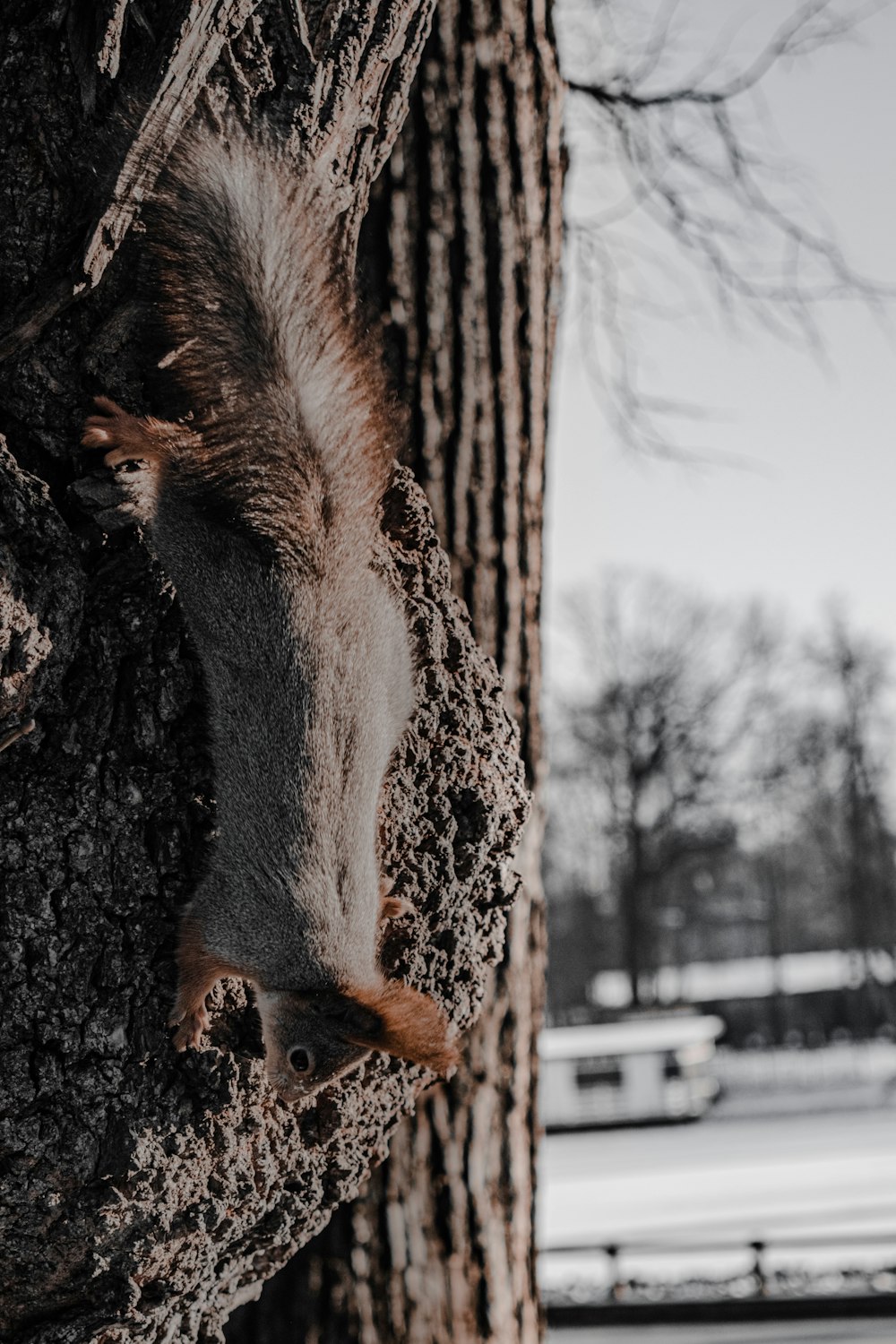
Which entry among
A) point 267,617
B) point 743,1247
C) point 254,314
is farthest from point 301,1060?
point 743,1247

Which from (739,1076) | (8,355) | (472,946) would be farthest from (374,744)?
(739,1076)

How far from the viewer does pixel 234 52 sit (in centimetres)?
164

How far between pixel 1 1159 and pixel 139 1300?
0.90ft

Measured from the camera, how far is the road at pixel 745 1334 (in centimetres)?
846

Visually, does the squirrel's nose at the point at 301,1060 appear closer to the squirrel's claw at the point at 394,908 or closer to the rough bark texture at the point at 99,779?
the rough bark texture at the point at 99,779

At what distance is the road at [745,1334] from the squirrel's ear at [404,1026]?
796 centimetres

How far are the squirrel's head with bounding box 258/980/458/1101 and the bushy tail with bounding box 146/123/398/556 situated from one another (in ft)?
1.95

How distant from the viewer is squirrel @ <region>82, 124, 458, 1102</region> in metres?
1.57

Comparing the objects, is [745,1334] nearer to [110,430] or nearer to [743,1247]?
[743,1247]

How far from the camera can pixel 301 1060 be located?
158 cm

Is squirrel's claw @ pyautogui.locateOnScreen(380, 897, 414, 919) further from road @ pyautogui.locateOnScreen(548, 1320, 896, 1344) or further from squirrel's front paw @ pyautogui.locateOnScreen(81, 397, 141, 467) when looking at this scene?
road @ pyautogui.locateOnScreen(548, 1320, 896, 1344)

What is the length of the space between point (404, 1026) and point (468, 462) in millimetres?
1482

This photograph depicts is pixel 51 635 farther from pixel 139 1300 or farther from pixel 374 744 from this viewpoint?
pixel 139 1300

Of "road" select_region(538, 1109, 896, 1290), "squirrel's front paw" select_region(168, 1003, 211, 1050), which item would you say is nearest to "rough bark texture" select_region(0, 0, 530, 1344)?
"squirrel's front paw" select_region(168, 1003, 211, 1050)
